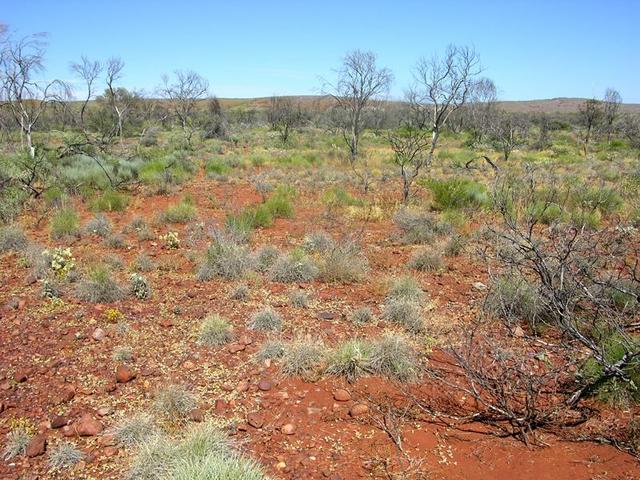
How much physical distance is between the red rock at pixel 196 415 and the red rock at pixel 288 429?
0.61 m

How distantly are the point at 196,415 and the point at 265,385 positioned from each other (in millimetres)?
622

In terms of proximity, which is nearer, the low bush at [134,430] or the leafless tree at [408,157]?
the low bush at [134,430]

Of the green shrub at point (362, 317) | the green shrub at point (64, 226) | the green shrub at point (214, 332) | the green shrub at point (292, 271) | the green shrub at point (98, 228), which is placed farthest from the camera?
→ the green shrub at point (98, 228)

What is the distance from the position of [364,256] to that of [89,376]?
430 cm

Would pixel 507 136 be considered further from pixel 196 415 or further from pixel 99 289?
pixel 196 415

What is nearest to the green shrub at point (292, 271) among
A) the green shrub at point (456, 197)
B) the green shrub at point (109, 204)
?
the green shrub at point (456, 197)

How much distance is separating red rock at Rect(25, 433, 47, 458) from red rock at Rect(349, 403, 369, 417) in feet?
6.95

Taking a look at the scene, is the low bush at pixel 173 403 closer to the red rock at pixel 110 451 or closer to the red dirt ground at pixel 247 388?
the red dirt ground at pixel 247 388

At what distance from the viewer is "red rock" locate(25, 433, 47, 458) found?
3.03 metres

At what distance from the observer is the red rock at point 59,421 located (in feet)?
10.8

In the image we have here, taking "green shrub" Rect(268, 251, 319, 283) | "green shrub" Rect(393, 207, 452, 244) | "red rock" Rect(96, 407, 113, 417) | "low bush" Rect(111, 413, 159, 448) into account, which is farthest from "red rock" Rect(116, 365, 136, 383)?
"green shrub" Rect(393, 207, 452, 244)

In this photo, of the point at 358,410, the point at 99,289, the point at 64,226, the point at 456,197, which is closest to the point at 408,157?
the point at 456,197

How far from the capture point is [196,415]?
11.1ft

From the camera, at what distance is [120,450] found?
3.07 metres
